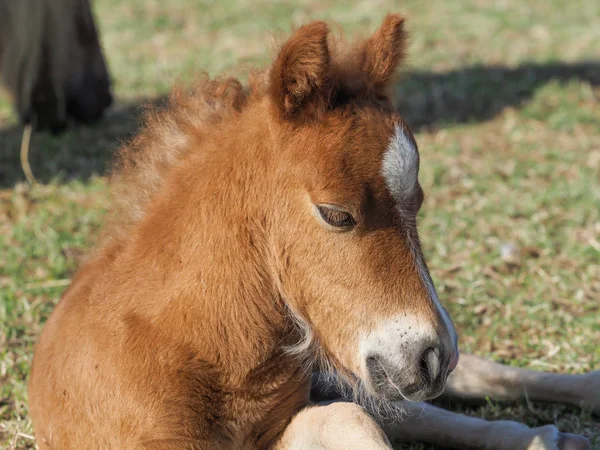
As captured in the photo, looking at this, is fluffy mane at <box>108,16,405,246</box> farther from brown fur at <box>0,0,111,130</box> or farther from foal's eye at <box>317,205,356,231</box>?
brown fur at <box>0,0,111,130</box>

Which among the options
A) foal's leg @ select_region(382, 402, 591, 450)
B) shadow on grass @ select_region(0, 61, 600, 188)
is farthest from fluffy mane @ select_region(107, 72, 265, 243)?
shadow on grass @ select_region(0, 61, 600, 188)

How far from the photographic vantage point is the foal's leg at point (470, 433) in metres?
3.06

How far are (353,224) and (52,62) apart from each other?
5129mm

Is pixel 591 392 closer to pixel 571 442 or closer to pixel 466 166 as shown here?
pixel 571 442

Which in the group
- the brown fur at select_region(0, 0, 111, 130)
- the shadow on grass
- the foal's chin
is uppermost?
the foal's chin

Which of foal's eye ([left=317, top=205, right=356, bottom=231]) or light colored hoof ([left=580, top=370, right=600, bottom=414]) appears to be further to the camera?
light colored hoof ([left=580, top=370, right=600, bottom=414])

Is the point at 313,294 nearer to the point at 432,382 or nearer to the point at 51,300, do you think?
the point at 432,382

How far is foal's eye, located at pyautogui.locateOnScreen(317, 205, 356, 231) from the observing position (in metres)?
2.49

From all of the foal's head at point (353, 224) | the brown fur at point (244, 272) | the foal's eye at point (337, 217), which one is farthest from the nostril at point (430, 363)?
the foal's eye at point (337, 217)

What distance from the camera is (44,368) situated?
3.00 m

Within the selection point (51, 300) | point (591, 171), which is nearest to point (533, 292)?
point (591, 171)

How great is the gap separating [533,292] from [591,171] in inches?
72.0

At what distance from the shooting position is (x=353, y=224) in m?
2.51

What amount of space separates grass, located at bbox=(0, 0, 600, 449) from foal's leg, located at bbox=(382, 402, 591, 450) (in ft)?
0.92
